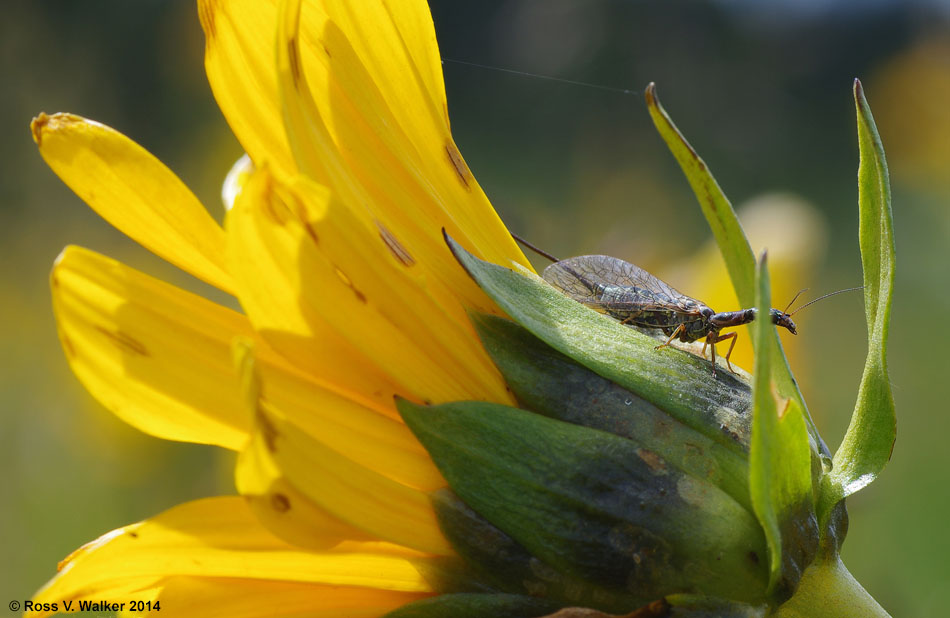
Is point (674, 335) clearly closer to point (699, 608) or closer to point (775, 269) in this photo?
point (699, 608)

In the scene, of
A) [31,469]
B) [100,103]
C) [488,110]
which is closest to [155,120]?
[100,103]

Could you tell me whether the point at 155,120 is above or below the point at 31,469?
above

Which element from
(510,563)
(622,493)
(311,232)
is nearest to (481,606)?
(510,563)

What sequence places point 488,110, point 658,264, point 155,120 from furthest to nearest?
1. point 488,110
2. point 155,120
3. point 658,264

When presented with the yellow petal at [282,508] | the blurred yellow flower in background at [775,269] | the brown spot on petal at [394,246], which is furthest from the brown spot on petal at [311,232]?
the blurred yellow flower in background at [775,269]

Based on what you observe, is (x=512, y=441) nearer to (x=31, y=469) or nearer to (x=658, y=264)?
(x=658, y=264)

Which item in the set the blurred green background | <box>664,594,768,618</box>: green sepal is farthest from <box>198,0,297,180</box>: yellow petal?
the blurred green background

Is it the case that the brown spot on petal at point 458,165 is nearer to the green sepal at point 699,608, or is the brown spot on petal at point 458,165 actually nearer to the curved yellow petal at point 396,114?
the curved yellow petal at point 396,114
